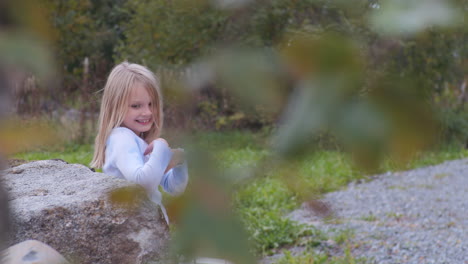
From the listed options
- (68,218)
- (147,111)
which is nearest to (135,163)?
(147,111)

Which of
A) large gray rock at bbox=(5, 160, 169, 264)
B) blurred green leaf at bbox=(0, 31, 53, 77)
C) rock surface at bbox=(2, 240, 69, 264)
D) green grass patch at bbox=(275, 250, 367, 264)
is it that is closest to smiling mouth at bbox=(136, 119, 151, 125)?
rock surface at bbox=(2, 240, 69, 264)

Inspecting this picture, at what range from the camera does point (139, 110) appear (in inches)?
35.0

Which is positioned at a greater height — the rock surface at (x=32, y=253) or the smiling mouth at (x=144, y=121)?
the smiling mouth at (x=144, y=121)

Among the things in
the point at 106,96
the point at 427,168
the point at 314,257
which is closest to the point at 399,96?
the point at 106,96

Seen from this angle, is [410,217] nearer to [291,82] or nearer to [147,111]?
[147,111]

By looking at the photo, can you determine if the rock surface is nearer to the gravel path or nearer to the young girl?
the young girl

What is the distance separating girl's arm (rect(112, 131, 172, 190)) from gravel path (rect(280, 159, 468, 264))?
261 cm

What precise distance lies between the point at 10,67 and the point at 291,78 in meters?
0.20

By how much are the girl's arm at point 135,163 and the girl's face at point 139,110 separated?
0.13 ft

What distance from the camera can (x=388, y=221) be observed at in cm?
563

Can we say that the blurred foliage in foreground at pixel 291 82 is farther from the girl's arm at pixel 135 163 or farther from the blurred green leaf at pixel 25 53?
the girl's arm at pixel 135 163

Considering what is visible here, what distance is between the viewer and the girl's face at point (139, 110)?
0.84 m

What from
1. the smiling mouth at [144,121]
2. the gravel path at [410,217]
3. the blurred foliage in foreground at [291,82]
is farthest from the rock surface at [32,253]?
the gravel path at [410,217]

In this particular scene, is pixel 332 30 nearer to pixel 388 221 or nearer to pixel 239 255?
pixel 239 255
